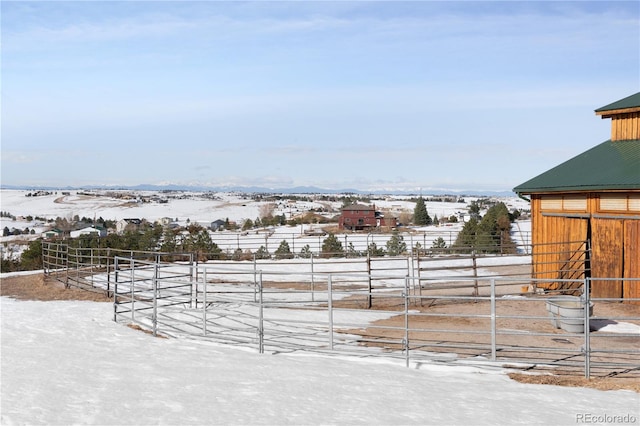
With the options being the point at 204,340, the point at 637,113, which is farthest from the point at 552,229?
the point at 204,340

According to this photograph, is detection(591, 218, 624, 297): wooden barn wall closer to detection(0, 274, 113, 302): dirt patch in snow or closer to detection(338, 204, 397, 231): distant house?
detection(0, 274, 113, 302): dirt patch in snow

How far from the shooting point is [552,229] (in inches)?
755

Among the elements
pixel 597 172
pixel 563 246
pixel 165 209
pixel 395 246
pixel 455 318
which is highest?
pixel 597 172

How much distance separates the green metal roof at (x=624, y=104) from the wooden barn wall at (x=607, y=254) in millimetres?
4444

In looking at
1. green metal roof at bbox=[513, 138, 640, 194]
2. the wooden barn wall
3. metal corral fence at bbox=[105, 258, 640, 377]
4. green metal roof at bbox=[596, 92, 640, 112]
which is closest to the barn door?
the wooden barn wall

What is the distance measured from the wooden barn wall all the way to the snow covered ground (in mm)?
8691

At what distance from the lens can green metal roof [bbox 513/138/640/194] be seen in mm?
16578

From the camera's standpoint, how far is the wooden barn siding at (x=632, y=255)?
15.9 meters

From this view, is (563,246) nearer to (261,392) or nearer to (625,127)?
(625,127)

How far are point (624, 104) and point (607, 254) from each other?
570 centimetres

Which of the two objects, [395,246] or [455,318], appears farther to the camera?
[395,246]

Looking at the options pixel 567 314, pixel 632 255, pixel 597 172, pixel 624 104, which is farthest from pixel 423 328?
pixel 624 104

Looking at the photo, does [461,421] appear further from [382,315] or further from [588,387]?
[382,315]

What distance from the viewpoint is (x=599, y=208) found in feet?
56.4
